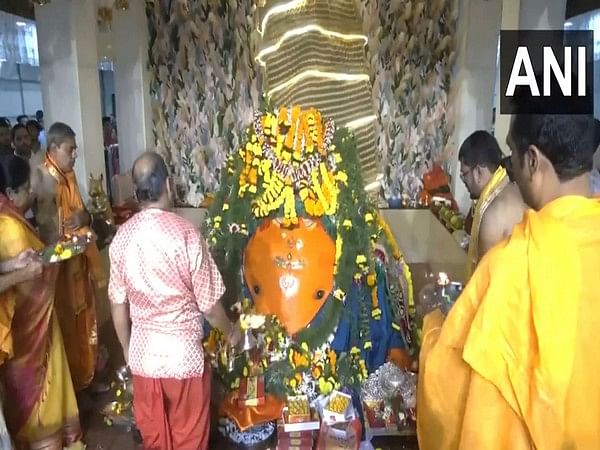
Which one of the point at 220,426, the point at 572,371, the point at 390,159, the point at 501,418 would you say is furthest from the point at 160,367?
the point at 390,159

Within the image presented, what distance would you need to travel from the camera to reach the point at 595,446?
4.31 ft

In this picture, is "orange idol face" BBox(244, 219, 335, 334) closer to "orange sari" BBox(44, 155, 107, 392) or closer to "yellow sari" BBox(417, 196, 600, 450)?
"orange sari" BBox(44, 155, 107, 392)

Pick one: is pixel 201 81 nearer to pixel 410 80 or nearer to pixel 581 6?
pixel 410 80

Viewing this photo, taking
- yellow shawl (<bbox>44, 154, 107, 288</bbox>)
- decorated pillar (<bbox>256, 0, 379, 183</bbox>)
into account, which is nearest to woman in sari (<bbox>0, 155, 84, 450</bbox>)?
yellow shawl (<bbox>44, 154, 107, 288</bbox>)

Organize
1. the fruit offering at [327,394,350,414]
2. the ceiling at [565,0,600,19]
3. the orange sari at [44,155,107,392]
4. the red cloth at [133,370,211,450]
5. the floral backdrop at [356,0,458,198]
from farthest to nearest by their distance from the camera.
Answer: the ceiling at [565,0,600,19] < the floral backdrop at [356,0,458,198] < the orange sari at [44,155,107,392] < the fruit offering at [327,394,350,414] < the red cloth at [133,370,211,450]

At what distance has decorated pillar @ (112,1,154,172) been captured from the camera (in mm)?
5625

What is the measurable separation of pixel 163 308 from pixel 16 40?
6438 mm

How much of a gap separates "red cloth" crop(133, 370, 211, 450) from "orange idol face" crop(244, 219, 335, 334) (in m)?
0.65

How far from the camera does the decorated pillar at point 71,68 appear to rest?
13.0ft

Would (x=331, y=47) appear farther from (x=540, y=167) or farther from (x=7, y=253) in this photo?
(x=540, y=167)

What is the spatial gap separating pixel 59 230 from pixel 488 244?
223 centimetres

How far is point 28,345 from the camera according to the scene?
8.79 feet

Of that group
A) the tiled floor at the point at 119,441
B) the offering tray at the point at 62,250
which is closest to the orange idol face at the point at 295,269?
the tiled floor at the point at 119,441

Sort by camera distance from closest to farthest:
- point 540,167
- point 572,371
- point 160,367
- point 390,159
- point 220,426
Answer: point 572,371, point 540,167, point 160,367, point 220,426, point 390,159
